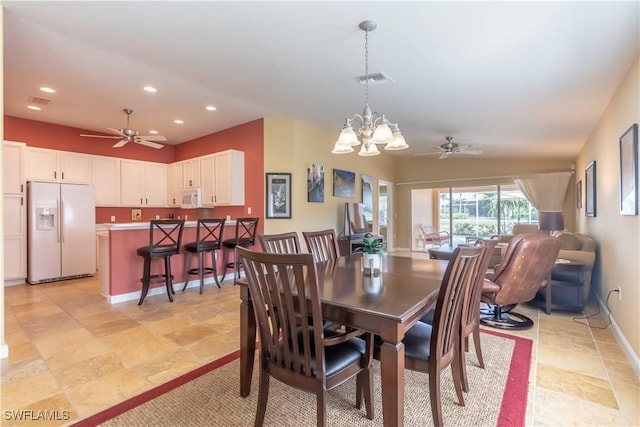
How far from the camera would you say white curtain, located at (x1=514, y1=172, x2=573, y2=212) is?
22.1 feet

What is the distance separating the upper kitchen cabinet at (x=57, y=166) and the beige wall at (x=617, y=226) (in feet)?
24.8

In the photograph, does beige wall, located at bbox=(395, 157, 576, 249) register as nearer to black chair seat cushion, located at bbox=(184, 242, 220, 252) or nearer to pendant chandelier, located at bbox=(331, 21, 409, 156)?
black chair seat cushion, located at bbox=(184, 242, 220, 252)

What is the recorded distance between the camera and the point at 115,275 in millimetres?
3822

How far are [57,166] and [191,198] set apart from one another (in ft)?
7.35

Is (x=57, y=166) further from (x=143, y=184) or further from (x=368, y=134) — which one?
(x=368, y=134)

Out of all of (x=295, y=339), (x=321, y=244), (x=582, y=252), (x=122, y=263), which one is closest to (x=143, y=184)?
(x=122, y=263)

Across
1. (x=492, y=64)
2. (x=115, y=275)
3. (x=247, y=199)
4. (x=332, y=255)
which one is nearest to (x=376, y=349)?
(x=332, y=255)

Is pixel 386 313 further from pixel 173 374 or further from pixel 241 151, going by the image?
pixel 241 151

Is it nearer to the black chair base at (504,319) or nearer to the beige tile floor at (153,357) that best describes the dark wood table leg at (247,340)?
the beige tile floor at (153,357)

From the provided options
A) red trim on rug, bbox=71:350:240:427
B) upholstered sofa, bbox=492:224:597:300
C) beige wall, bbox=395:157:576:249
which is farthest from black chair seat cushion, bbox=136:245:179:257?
beige wall, bbox=395:157:576:249

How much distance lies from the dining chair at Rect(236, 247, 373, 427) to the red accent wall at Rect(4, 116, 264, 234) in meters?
3.60

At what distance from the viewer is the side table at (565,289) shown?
3332mm

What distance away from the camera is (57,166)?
5336 mm

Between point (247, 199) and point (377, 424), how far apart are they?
4.27 meters
